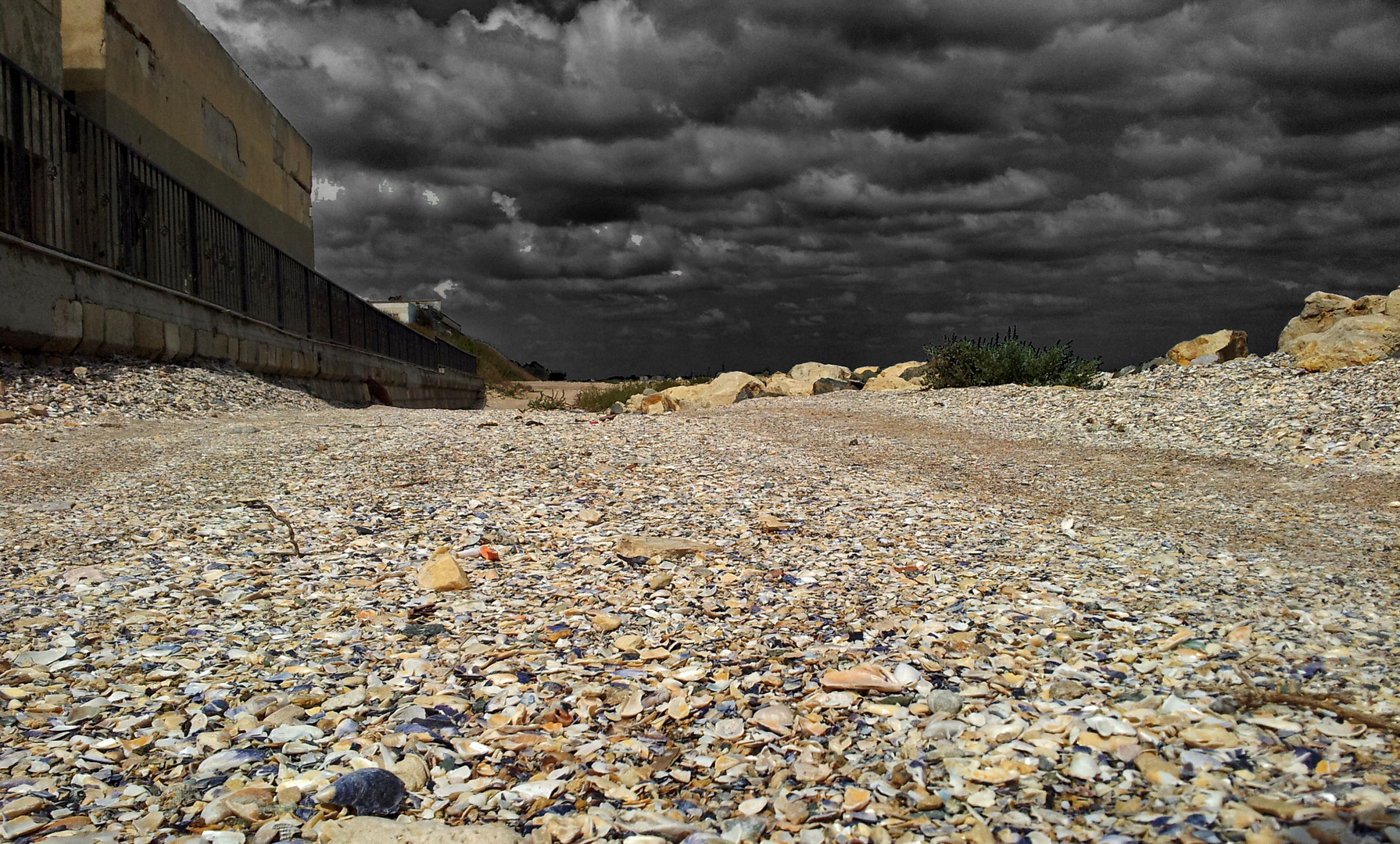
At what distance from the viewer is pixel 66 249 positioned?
23.8ft

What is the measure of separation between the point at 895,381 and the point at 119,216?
1467 centimetres

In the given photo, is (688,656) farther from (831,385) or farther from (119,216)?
(831,385)

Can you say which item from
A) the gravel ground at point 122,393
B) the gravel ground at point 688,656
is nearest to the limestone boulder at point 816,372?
the gravel ground at point 122,393

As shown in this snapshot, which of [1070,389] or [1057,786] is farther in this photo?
[1070,389]

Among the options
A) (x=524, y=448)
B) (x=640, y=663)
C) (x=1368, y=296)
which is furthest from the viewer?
(x=1368, y=296)

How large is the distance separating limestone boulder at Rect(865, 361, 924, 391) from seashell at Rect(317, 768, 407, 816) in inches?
628

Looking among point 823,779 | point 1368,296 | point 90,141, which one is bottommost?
point 823,779

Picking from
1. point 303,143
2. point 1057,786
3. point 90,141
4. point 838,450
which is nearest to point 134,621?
point 1057,786

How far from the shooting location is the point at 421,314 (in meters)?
35.7

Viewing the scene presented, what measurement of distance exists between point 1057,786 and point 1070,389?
37.7 feet

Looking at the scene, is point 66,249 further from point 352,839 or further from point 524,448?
point 352,839

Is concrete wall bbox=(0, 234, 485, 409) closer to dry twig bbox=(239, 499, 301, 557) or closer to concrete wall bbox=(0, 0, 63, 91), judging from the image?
concrete wall bbox=(0, 0, 63, 91)

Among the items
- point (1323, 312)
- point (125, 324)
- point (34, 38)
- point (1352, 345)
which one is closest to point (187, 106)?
point (34, 38)

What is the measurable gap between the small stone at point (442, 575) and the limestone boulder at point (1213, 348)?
13.5m
